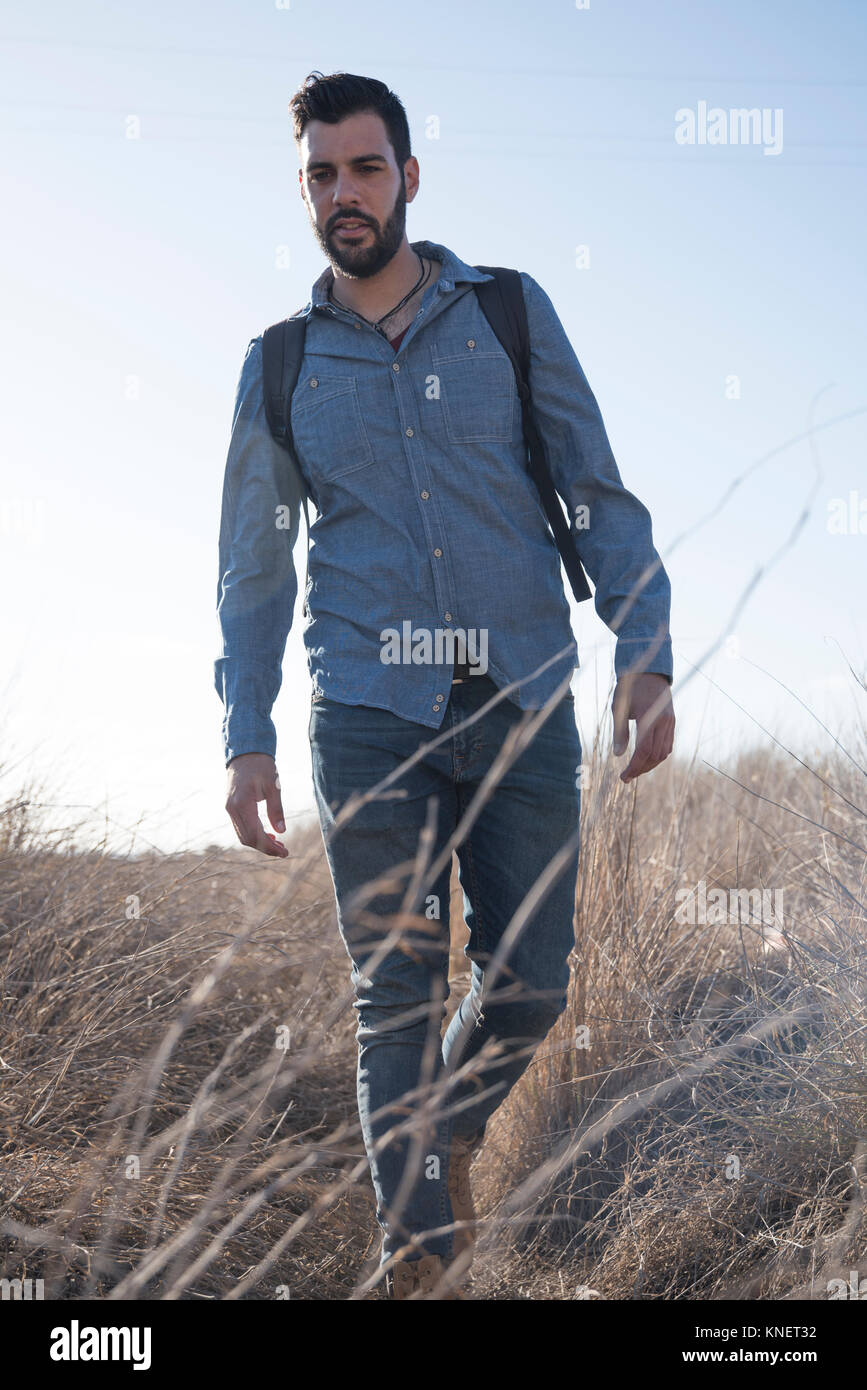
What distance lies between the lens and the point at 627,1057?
2.93 metres

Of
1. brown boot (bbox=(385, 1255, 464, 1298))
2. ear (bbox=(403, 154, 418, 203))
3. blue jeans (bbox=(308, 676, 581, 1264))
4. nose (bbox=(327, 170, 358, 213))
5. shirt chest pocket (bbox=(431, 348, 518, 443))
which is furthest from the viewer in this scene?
ear (bbox=(403, 154, 418, 203))

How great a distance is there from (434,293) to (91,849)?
6.82 feet

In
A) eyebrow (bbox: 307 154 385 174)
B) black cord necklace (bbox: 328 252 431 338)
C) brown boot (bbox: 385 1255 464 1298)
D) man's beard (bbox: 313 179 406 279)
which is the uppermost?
eyebrow (bbox: 307 154 385 174)

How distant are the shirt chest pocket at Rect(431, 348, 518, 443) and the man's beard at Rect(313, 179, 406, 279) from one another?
0.86 feet

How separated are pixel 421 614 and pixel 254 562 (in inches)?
16.5

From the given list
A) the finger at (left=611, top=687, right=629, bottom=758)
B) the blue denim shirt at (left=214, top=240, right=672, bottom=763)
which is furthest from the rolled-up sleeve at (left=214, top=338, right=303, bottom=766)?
the finger at (left=611, top=687, right=629, bottom=758)

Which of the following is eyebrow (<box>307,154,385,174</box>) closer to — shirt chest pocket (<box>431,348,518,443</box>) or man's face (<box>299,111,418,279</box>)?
man's face (<box>299,111,418,279</box>)

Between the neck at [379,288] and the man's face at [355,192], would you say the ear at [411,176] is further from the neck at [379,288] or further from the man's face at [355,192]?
the neck at [379,288]

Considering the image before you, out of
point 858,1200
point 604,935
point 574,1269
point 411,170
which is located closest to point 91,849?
point 604,935

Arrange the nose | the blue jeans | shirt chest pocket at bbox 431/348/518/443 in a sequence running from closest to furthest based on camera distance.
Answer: the blue jeans < shirt chest pocket at bbox 431/348/518/443 < the nose

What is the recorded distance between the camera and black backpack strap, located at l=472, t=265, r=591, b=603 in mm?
2502

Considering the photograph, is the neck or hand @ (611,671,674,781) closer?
hand @ (611,671,674,781)

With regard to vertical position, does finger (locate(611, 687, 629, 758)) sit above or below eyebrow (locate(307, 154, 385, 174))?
below
